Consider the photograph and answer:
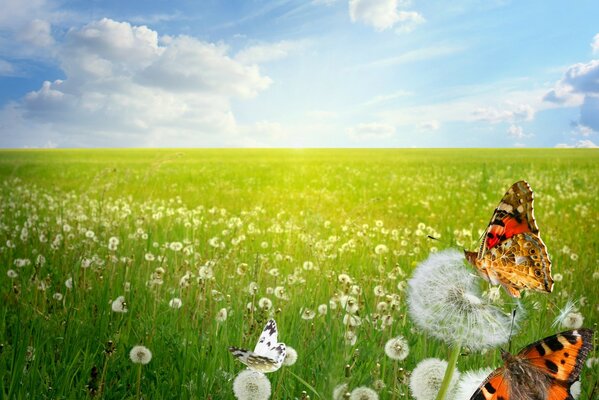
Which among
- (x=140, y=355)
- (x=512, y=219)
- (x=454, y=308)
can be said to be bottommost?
(x=140, y=355)

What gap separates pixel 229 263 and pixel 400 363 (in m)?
2.87

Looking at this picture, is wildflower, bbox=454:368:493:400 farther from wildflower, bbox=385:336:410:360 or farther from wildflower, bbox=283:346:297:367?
wildflower, bbox=283:346:297:367

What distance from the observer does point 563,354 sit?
173cm

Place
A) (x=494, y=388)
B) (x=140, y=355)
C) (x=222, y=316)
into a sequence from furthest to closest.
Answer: (x=222, y=316) → (x=140, y=355) → (x=494, y=388)

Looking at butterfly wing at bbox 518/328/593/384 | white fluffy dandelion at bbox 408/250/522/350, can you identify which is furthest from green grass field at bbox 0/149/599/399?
butterfly wing at bbox 518/328/593/384

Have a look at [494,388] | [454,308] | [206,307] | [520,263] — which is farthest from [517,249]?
[206,307]

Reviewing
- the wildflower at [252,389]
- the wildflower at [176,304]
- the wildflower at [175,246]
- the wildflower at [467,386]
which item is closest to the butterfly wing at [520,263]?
the wildflower at [467,386]

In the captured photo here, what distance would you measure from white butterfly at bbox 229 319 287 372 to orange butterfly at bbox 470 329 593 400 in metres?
0.61

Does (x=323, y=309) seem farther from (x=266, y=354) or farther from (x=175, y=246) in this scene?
(x=175, y=246)

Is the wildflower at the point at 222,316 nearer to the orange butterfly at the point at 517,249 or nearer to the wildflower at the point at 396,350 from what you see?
the wildflower at the point at 396,350

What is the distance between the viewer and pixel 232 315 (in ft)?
12.5

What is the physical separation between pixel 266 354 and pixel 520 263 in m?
1.13

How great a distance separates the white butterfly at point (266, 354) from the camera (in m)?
1.66

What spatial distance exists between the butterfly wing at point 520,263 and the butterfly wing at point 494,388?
58cm
